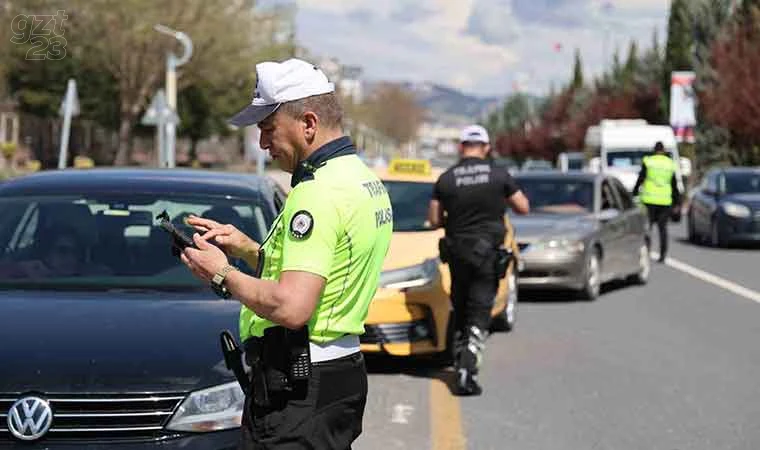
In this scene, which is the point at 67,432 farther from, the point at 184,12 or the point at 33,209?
the point at 184,12

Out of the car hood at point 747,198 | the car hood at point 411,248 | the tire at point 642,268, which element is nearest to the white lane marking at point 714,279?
the tire at point 642,268

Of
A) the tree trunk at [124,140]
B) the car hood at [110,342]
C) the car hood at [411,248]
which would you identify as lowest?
the tree trunk at [124,140]

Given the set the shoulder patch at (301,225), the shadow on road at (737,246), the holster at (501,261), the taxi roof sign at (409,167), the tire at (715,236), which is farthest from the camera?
the shadow on road at (737,246)

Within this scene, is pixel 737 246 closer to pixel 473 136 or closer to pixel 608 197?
pixel 608 197

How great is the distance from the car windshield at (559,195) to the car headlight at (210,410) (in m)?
10.5

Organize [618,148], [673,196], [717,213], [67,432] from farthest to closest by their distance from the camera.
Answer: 1. [618,148]
2. [717,213]
3. [673,196]
4. [67,432]

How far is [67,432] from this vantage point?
14.4ft

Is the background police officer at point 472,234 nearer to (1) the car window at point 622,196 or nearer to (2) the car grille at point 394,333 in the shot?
(2) the car grille at point 394,333

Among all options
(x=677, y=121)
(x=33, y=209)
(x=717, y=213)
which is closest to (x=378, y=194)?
(x=33, y=209)

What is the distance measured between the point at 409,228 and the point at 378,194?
6.94 metres

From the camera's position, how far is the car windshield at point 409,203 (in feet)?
34.9

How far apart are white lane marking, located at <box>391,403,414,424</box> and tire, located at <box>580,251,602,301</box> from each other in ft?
20.1

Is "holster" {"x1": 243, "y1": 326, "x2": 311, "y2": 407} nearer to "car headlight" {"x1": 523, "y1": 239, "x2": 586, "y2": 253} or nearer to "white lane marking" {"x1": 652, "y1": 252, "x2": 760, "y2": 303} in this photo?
"car headlight" {"x1": 523, "y1": 239, "x2": 586, "y2": 253}

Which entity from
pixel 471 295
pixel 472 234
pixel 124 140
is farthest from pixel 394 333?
pixel 124 140
